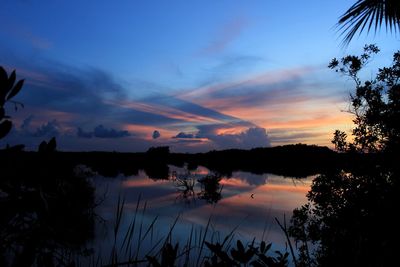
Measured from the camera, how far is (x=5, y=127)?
1.58m

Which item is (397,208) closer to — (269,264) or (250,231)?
(269,264)

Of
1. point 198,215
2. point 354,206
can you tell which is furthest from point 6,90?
point 198,215

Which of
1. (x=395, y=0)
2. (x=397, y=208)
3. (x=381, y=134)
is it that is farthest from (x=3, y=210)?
(x=395, y=0)

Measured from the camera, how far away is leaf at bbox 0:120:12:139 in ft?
5.17

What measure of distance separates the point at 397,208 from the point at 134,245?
9.48 metres

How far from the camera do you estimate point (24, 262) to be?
1.25 meters

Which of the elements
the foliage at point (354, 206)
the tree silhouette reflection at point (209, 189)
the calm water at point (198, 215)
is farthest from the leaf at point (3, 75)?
the tree silhouette reflection at point (209, 189)

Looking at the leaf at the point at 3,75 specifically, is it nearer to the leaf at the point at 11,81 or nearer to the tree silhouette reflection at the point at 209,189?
the leaf at the point at 11,81

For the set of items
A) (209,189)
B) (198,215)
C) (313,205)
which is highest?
(313,205)

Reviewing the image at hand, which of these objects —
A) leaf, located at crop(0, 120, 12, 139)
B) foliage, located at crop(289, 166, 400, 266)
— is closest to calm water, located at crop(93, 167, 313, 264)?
foliage, located at crop(289, 166, 400, 266)

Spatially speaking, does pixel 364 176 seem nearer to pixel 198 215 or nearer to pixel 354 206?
pixel 354 206

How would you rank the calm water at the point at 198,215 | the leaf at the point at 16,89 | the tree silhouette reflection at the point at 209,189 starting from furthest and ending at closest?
the tree silhouette reflection at the point at 209,189 → the calm water at the point at 198,215 → the leaf at the point at 16,89

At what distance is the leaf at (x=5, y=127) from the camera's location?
158 cm

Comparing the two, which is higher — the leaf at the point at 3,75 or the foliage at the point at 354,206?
the leaf at the point at 3,75
